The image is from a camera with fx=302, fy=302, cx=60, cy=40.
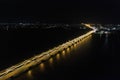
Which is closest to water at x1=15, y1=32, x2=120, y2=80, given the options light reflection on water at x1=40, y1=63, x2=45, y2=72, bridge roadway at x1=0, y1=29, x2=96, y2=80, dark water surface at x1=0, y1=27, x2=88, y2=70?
light reflection on water at x1=40, y1=63, x2=45, y2=72

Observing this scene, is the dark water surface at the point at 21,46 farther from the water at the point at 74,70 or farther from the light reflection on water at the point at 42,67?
the water at the point at 74,70

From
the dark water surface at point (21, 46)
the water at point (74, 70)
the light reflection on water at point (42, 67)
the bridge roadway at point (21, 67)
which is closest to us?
the bridge roadway at point (21, 67)

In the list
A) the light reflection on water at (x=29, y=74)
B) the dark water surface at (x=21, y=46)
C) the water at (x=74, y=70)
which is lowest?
the dark water surface at (x=21, y=46)

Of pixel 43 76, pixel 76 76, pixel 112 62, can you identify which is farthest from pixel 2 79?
pixel 112 62

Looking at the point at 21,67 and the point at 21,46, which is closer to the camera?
the point at 21,67

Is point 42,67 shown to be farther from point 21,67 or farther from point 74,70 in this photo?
point 74,70

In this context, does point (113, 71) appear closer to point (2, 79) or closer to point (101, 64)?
point (101, 64)

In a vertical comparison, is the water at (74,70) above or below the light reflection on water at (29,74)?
below

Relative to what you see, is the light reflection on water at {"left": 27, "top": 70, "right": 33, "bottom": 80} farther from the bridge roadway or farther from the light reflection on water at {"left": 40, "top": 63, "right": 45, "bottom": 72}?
the light reflection on water at {"left": 40, "top": 63, "right": 45, "bottom": 72}

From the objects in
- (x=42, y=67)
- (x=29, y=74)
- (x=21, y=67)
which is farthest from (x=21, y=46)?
(x=29, y=74)

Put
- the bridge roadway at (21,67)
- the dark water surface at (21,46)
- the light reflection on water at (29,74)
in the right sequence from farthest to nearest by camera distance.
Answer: the dark water surface at (21,46) → the light reflection on water at (29,74) → the bridge roadway at (21,67)

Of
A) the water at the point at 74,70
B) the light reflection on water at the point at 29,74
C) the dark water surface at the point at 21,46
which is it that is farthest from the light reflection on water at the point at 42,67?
the dark water surface at the point at 21,46
